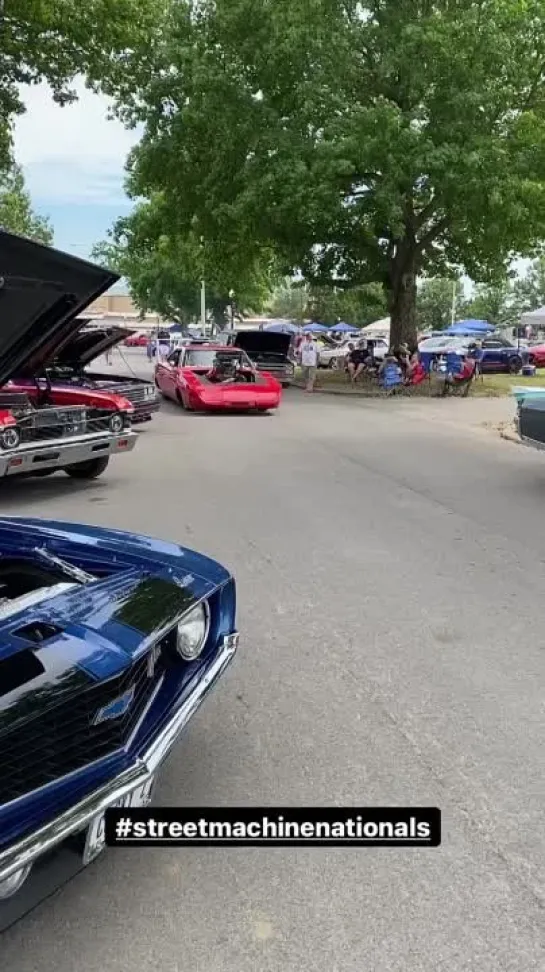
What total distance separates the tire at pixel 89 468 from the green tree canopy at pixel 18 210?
1705 inches

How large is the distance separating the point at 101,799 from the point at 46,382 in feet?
27.6

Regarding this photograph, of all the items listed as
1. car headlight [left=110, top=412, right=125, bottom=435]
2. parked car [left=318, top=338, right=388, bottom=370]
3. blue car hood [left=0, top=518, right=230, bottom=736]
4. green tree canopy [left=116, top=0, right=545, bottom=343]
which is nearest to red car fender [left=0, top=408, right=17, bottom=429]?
car headlight [left=110, top=412, right=125, bottom=435]

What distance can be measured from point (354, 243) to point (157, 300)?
161ft

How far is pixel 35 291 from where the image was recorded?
13.9 feet

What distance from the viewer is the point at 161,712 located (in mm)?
2604

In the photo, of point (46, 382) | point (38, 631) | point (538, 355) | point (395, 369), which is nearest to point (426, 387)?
point (395, 369)

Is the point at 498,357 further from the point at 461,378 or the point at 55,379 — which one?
the point at 55,379

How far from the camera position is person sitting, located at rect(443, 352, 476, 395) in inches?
861

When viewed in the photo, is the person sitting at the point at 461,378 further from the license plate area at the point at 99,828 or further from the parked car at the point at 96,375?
the license plate area at the point at 99,828

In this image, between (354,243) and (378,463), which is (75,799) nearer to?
(378,463)

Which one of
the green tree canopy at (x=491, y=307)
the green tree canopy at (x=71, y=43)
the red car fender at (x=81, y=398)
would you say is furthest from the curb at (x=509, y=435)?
the green tree canopy at (x=491, y=307)

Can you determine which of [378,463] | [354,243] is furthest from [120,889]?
[354,243]

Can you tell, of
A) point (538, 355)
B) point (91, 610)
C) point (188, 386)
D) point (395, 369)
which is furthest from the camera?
point (538, 355)

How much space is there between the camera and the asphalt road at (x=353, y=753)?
2.35 metres
